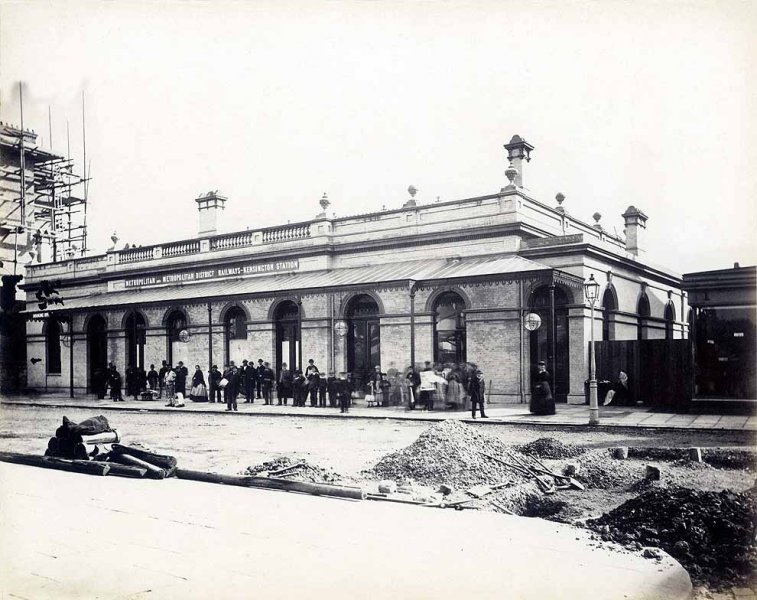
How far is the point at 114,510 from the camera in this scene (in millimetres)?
6668

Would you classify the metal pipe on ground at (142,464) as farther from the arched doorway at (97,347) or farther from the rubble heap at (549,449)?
the rubble heap at (549,449)

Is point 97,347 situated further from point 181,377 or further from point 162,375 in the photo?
point 181,377

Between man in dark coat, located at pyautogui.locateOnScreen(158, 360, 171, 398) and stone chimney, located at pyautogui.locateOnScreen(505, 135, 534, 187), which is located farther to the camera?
man in dark coat, located at pyautogui.locateOnScreen(158, 360, 171, 398)

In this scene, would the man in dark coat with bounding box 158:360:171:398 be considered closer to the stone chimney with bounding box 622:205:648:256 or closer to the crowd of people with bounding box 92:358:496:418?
the crowd of people with bounding box 92:358:496:418

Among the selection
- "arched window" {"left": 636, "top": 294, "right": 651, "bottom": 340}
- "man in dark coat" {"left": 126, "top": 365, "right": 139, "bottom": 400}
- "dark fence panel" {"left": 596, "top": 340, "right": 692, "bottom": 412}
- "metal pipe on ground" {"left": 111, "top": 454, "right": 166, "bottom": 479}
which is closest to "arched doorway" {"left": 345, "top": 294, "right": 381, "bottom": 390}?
"man in dark coat" {"left": 126, "top": 365, "right": 139, "bottom": 400}

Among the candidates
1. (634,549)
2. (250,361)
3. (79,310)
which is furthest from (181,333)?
(634,549)

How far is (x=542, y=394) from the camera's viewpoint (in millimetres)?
10133

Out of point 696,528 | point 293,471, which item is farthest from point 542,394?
point 696,528

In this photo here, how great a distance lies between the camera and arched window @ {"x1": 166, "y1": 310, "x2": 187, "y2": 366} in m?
16.2

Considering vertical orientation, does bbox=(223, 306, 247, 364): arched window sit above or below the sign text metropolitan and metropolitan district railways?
below

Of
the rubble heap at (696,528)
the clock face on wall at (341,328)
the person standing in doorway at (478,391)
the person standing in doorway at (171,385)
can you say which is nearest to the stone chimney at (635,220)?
the rubble heap at (696,528)

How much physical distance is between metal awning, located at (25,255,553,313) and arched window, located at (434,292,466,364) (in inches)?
16.5

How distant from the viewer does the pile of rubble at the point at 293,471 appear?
25.1ft

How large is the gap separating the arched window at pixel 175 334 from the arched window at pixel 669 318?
34.9ft
